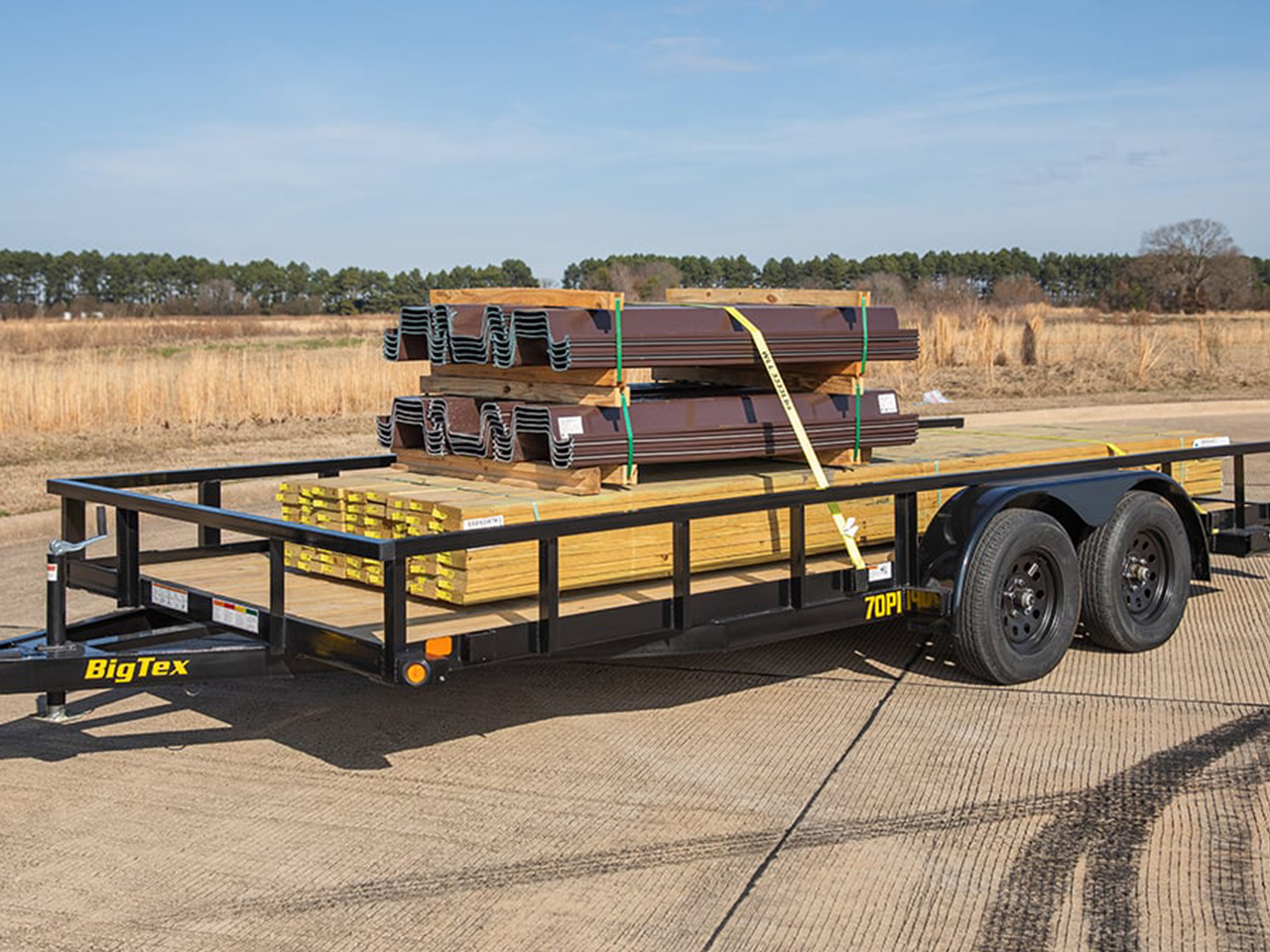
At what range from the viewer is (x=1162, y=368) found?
98.0 ft

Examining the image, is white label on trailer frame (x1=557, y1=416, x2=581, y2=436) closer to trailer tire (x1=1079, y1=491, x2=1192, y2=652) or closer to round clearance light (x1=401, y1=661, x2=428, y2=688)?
round clearance light (x1=401, y1=661, x2=428, y2=688)

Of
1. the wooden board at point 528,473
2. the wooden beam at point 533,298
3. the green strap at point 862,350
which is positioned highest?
the wooden beam at point 533,298

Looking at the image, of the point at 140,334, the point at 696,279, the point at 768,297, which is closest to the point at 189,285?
the point at 696,279

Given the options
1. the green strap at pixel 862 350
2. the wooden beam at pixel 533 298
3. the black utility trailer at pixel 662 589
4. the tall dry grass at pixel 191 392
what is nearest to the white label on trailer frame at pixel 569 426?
the wooden beam at pixel 533 298

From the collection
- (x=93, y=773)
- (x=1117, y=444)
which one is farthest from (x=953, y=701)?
(x=93, y=773)

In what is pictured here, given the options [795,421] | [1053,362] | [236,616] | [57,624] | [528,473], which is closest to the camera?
[57,624]

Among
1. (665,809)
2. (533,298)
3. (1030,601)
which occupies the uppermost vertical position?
(533,298)

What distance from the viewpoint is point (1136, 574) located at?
754cm

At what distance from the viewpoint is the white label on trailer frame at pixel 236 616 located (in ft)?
17.5

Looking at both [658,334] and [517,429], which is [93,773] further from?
[658,334]

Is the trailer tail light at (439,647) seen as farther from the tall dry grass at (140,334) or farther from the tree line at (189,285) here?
the tree line at (189,285)

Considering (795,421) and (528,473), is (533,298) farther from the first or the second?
(795,421)

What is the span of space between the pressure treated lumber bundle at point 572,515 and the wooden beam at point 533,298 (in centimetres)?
84

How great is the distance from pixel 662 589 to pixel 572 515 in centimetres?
55
